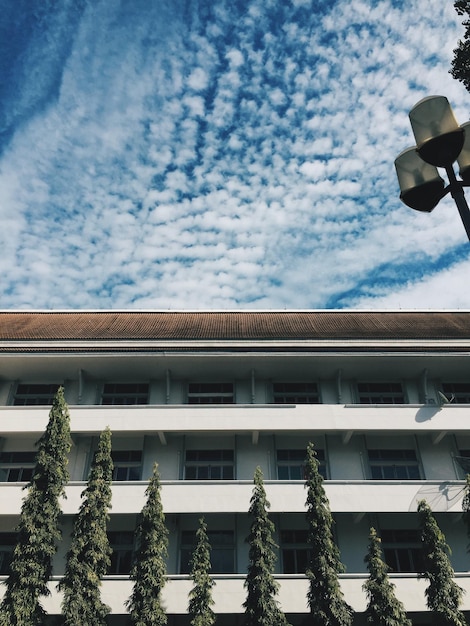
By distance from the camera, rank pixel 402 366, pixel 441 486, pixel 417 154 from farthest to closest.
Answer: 1. pixel 402 366
2. pixel 441 486
3. pixel 417 154

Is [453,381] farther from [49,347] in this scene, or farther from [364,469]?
[49,347]

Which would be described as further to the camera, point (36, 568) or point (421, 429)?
point (421, 429)

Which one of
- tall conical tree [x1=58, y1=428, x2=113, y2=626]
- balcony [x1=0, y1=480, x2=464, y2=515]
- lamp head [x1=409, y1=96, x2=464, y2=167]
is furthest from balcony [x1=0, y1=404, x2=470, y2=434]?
lamp head [x1=409, y1=96, x2=464, y2=167]

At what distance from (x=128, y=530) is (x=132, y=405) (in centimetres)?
522

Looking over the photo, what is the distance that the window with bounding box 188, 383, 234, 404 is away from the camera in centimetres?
2409

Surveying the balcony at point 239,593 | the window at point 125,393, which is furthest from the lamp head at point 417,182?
the window at point 125,393

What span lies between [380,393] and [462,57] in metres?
17.0

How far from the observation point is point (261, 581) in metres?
15.6

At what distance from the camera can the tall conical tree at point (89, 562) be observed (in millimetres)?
15250

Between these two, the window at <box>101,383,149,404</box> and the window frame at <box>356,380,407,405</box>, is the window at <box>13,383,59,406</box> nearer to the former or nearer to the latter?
the window at <box>101,383,149,404</box>

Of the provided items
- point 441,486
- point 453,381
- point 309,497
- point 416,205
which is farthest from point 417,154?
point 453,381

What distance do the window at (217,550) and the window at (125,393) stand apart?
6.57 m

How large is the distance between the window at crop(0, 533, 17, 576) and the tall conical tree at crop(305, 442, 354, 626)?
1238cm

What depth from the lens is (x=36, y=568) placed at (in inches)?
613
